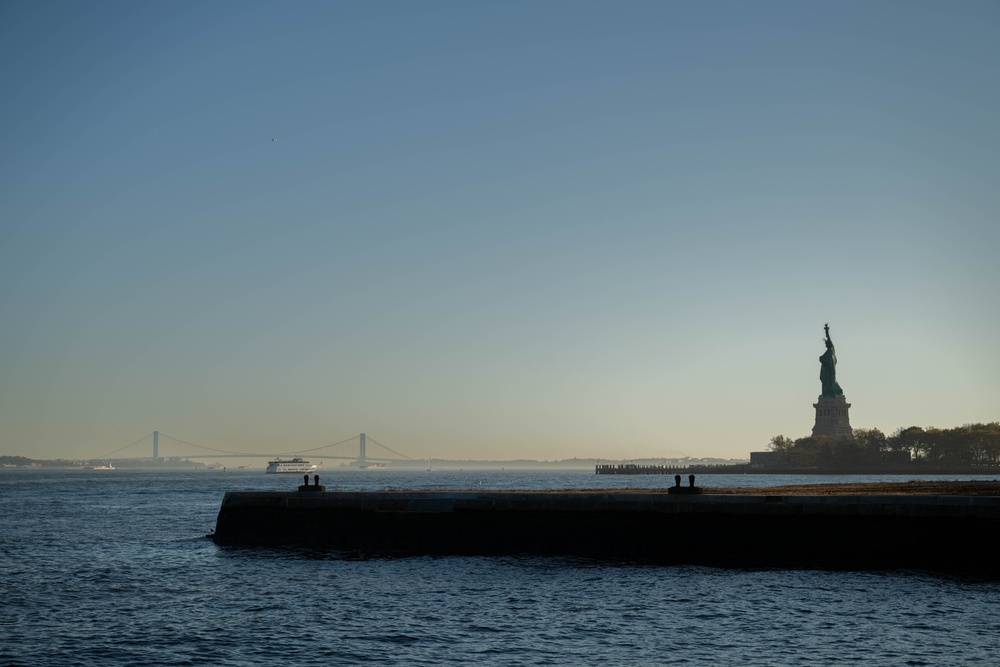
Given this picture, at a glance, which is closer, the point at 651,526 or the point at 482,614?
the point at 482,614

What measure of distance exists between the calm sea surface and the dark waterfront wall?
0.98m

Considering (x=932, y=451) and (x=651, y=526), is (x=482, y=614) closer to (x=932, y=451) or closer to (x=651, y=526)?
(x=651, y=526)

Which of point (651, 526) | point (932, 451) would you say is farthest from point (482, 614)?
point (932, 451)

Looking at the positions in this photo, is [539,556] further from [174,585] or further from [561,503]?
[174,585]

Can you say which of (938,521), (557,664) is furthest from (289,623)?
(938,521)

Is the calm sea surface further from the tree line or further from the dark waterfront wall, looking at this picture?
the tree line

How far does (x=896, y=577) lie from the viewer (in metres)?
28.2

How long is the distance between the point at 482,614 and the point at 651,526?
33.7 feet

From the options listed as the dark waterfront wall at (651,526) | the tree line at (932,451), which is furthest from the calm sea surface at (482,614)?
the tree line at (932,451)

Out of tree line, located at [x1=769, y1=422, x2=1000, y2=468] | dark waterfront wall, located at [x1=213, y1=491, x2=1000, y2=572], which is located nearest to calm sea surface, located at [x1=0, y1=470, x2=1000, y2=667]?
dark waterfront wall, located at [x1=213, y1=491, x2=1000, y2=572]

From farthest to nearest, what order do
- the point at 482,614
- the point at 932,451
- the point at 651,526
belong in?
the point at 932,451
the point at 651,526
the point at 482,614

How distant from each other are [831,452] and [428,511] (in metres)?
174

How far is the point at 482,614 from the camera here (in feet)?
83.0

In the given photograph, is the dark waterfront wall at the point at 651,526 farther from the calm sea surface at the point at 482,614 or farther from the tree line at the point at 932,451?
the tree line at the point at 932,451
